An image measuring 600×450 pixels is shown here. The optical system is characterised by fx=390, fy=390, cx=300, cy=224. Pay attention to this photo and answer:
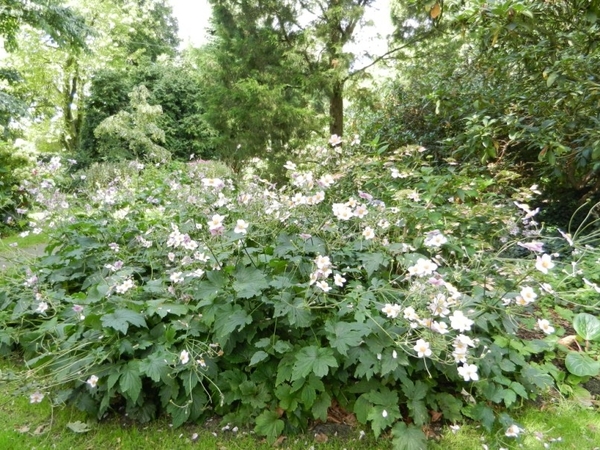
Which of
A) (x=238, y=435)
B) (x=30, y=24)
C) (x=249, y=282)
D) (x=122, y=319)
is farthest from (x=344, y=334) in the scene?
(x=30, y=24)

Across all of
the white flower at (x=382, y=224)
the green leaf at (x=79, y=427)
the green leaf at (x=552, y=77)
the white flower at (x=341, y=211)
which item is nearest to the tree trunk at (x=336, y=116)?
the green leaf at (x=552, y=77)

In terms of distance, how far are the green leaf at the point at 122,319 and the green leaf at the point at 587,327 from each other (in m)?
2.51

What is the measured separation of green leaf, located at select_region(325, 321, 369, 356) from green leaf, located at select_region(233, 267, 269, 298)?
1.20 ft

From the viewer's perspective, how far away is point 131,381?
1.83 meters

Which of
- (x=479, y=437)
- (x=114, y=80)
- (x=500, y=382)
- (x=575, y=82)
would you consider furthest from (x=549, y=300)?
(x=114, y=80)

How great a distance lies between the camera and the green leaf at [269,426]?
1.85m

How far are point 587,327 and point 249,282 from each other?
6.75 feet

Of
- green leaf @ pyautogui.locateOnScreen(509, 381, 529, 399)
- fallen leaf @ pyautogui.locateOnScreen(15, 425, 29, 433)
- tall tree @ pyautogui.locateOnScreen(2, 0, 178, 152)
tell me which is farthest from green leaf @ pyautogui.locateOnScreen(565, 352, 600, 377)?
tall tree @ pyautogui.locateOnScreen(2, 0, 178, 152)

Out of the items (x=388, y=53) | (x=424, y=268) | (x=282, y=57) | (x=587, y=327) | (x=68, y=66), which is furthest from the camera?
(x=68, y=66)

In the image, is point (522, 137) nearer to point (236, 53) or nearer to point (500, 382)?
point (500, 382)

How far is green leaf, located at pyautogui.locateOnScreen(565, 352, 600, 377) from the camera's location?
2.11 metres

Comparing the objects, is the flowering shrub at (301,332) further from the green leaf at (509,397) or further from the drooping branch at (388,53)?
the drooping branch at (388,53)

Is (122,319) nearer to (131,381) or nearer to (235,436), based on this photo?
(131,381)

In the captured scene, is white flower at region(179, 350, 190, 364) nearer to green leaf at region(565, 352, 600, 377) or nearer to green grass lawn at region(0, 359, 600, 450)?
green grass lawn at region(0, 359, 600, 450)
